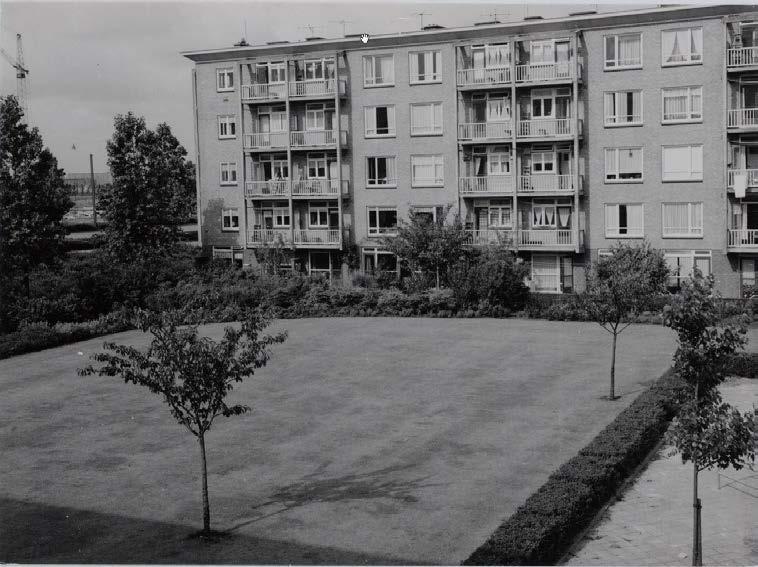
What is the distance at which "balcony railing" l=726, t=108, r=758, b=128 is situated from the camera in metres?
→ 43.2

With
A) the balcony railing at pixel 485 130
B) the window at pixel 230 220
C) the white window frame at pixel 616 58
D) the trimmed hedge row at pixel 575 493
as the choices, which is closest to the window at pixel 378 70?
the balcony railing at pixel 485 130

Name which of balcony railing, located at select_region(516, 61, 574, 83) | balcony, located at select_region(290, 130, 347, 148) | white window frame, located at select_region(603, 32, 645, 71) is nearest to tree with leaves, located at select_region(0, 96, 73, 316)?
balcony, located at select_region(290, 130, 347, 148)

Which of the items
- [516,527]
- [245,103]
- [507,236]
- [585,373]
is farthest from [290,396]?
[245,103]

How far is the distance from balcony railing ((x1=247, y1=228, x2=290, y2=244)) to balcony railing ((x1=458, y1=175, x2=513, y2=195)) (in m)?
11.1

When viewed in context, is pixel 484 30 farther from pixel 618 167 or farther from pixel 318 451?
pixel 318 451

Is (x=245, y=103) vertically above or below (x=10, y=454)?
above

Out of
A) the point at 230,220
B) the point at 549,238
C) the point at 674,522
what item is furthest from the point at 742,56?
the point at 674,522

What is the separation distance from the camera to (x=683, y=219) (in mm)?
45844

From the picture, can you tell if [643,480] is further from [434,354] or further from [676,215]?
[676,215]

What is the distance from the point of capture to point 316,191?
174 feet

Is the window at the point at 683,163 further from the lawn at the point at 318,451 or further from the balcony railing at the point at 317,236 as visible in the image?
the balcony railing at the point at 317,236

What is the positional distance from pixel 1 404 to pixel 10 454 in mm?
5984

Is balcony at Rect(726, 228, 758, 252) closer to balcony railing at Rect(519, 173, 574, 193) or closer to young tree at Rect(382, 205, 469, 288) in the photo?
balcony railing at Rect(519, 173, 574, 193)

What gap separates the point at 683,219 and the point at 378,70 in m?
18.8
